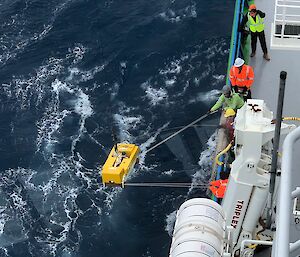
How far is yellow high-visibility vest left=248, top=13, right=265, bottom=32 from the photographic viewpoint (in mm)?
17094

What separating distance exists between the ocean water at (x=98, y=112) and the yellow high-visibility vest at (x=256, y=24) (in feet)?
13.2

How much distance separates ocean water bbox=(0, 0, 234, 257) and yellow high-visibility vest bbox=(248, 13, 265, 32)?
4.01 m

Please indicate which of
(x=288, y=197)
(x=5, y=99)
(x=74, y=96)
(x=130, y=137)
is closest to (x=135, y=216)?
(x=130, y=137)

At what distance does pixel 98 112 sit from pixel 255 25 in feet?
24.7

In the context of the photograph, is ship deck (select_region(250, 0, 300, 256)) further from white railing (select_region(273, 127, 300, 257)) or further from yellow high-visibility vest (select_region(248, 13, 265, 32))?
white railing (select_region(273, 127, 300, 257))

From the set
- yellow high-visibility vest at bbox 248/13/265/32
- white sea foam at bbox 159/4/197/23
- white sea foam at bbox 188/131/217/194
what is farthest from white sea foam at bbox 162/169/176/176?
white sea foam at bbox 159/4/197/23

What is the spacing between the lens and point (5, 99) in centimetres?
2284

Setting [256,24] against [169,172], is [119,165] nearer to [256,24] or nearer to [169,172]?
[169,172]

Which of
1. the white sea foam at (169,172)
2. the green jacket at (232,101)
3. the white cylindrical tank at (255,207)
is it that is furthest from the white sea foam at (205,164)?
the white cylindrical tank at (255,207)

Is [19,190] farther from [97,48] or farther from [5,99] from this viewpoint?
[97,48]

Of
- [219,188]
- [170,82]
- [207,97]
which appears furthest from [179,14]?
[219,188]

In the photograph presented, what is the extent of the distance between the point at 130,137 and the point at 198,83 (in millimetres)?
4219

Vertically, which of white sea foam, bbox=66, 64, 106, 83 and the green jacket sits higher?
the green jacket

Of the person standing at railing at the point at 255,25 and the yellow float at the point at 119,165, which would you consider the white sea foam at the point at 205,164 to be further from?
the yellow float at the point at 119,165
